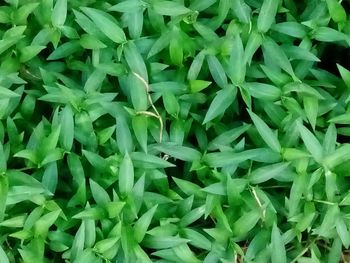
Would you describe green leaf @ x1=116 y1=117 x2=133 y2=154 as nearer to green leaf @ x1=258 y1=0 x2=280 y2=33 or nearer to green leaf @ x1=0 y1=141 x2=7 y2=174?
green leaf @ x1=0 y1=141 x2=7 y2=174

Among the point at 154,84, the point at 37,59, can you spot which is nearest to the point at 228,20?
the point at 154,84

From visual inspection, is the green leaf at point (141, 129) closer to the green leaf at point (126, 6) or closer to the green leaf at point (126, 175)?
the green leaf at point (126, 175)

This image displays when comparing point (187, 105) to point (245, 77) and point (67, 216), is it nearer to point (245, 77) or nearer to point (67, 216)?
point (245, 77)

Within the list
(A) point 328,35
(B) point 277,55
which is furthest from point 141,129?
(A) point 328,35

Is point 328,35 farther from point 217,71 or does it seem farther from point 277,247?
point 277,247

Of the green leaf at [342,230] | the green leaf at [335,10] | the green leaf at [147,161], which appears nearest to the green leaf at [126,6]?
the green leaf at [147,161]

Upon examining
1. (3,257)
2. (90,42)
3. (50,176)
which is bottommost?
(3,257)
